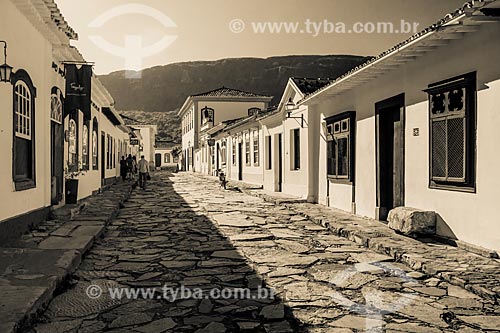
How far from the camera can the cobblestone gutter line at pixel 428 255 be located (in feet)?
16.6

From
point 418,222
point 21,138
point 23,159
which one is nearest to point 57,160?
point 23,159

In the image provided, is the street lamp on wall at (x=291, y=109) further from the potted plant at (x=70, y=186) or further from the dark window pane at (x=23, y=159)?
the dark window pane at (x=23, y=159)

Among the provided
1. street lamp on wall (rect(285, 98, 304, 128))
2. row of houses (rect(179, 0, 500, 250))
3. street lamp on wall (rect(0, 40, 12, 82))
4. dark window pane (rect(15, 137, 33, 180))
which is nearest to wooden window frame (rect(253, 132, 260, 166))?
row of houses (rect(179, 0, 500, 250))

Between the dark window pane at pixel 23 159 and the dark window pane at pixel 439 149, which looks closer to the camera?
the dark window pane at pixel 439 149

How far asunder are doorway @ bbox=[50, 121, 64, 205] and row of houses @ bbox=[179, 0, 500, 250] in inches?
251

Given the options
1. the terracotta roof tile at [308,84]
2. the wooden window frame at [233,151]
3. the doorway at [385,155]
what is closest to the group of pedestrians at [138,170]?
the wooden window frame at [233,151]

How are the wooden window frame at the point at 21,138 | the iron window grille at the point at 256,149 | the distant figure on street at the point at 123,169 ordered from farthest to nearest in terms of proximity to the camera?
the distant figure on street at the point at 123,169, the iron window grille at the point at 256,149, the wooden window frame at the point at 21,138

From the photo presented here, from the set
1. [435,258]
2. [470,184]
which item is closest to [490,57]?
[470,184]

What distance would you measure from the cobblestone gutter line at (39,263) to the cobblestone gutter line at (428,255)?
425cm

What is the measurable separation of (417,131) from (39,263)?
622 cm

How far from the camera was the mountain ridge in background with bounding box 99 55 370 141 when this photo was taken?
4419 inches

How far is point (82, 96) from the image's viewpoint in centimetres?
1175

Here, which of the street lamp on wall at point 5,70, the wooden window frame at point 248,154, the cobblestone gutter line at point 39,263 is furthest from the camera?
the wooden window frame at point 248,154

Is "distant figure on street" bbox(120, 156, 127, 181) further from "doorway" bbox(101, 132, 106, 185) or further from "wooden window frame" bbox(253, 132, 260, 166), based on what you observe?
"wooden window frame" bbox(253, 132, 260, 166)
